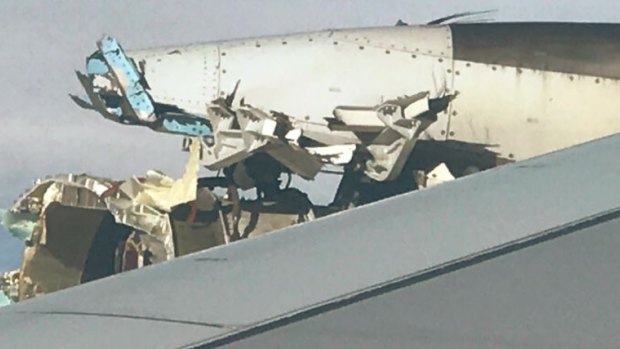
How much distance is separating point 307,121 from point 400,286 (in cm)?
990

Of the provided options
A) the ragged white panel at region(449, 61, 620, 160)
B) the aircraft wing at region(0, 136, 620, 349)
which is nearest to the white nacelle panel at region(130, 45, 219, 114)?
the ragged white panel at region(449, 61, 620, 160)

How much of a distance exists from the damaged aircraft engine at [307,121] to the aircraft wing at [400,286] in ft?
28.4

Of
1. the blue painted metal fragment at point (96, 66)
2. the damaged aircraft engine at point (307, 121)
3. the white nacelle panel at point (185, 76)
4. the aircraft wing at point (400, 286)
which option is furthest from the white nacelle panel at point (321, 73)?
the aircraft wing at point (400, 286)

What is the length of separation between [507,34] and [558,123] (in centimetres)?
95

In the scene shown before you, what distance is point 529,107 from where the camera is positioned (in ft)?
36.9

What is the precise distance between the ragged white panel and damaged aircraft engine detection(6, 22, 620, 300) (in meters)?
0.01

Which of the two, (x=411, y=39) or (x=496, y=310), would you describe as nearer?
A: (x=496, y=310)

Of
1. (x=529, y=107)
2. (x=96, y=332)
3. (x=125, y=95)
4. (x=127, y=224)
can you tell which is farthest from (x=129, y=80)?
(x=96, y=332)

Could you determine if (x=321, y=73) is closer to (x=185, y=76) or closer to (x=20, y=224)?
(x=185, y=76)

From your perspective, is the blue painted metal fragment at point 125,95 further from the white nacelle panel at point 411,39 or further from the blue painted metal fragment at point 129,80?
the white nacelle panel at point 411,39

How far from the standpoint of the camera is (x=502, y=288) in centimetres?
176

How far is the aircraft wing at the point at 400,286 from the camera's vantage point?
65.7 inches

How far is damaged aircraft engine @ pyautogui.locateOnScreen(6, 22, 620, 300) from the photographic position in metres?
11.1

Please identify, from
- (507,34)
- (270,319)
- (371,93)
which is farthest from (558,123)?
(270,319)
